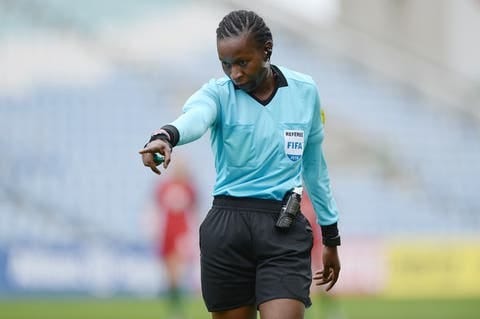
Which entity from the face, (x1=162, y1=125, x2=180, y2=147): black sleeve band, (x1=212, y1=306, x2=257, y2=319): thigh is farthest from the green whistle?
(x1=212, y1=306, x2=257, y2=319): thigh

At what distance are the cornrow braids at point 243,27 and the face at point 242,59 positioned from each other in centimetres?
3

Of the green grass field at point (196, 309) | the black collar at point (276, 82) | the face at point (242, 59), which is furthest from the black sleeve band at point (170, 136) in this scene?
the green grass field at point (196, 309)

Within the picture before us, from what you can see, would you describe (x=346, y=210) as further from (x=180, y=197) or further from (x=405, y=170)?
(x=180, y=197)

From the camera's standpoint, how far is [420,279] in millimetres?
23109

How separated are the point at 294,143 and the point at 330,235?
→ 2.53 ft

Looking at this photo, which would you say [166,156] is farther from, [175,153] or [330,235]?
[175,153]

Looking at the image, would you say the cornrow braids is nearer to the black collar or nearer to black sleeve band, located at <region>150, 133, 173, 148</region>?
the black collar

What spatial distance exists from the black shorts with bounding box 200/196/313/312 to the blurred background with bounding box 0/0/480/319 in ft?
38.9

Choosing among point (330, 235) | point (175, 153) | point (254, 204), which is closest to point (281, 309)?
point (254, 204)

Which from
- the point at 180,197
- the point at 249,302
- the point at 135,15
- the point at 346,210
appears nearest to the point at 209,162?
the point at 346,210

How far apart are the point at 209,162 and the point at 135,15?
5.31m

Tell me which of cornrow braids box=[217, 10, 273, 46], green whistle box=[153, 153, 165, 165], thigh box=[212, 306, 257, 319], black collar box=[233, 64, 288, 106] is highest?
cornrow braids box=[217, 10, 273, 46]

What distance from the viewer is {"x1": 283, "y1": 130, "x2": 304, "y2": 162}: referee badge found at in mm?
6742

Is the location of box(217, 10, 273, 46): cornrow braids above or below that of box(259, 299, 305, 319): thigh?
above
